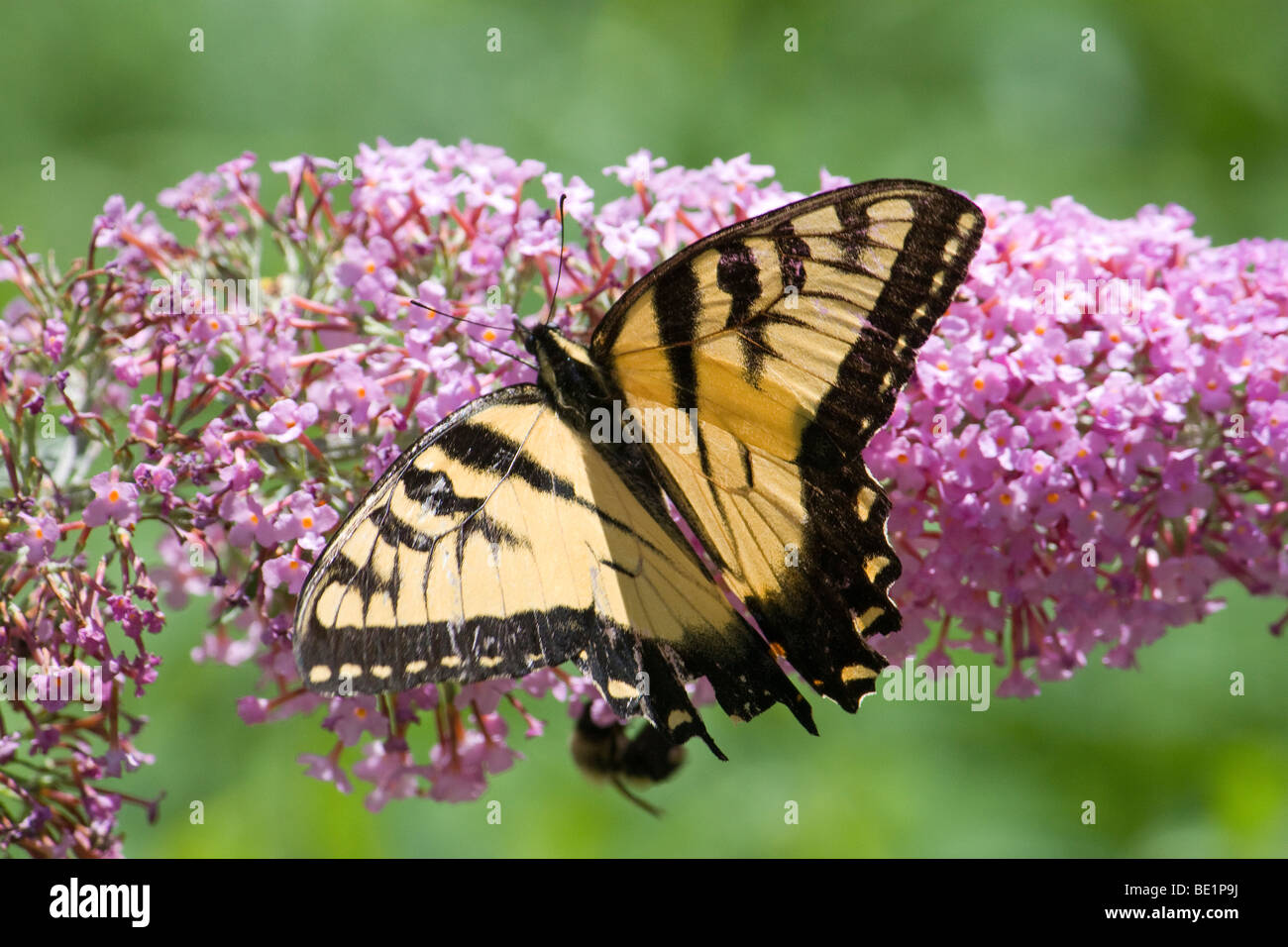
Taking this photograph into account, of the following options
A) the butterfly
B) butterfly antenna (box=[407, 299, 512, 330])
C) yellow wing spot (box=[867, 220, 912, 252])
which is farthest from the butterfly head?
yellow wing spot (box=[867, 220, 912, 252])

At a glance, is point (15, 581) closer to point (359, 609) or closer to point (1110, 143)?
point (359, 609)

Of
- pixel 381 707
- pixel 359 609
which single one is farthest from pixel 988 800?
pixel 359 609

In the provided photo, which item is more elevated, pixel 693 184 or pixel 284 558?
pixel 693 184

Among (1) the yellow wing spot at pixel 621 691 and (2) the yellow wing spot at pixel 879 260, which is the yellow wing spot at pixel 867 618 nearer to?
(1) the yellow wing spot at pixel 621 691

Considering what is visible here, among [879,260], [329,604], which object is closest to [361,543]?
[329,604]

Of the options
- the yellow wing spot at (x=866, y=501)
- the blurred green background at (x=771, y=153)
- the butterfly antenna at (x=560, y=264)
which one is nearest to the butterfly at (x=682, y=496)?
the yellow wing spot at (x=866, y=501)
